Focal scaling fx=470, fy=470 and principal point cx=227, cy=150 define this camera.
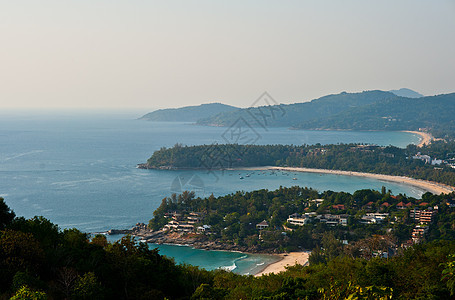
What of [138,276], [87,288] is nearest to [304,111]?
[138,276]

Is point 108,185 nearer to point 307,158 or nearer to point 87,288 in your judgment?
point 307,158

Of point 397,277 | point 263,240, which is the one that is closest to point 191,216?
point 263,240

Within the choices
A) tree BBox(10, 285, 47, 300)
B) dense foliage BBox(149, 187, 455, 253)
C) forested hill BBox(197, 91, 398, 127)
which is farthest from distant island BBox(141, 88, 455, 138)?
tree BBox(10, 285, 47, 300)

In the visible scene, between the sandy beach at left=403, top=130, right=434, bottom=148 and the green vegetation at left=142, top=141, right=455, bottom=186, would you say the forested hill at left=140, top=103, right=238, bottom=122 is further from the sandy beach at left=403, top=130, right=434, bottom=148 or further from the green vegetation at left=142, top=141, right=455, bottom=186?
the green vegetation at left=142, top=141, right=455, bottom=186

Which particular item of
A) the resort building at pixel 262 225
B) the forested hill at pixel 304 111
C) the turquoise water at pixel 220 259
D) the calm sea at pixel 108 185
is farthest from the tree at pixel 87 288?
the forested hill at pixel 304 111

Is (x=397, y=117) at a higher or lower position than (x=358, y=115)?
lower

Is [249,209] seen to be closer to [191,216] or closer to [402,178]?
[191,216]

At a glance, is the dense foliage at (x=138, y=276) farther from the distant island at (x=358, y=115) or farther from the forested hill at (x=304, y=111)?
the distant island at (x=358, y=115)
